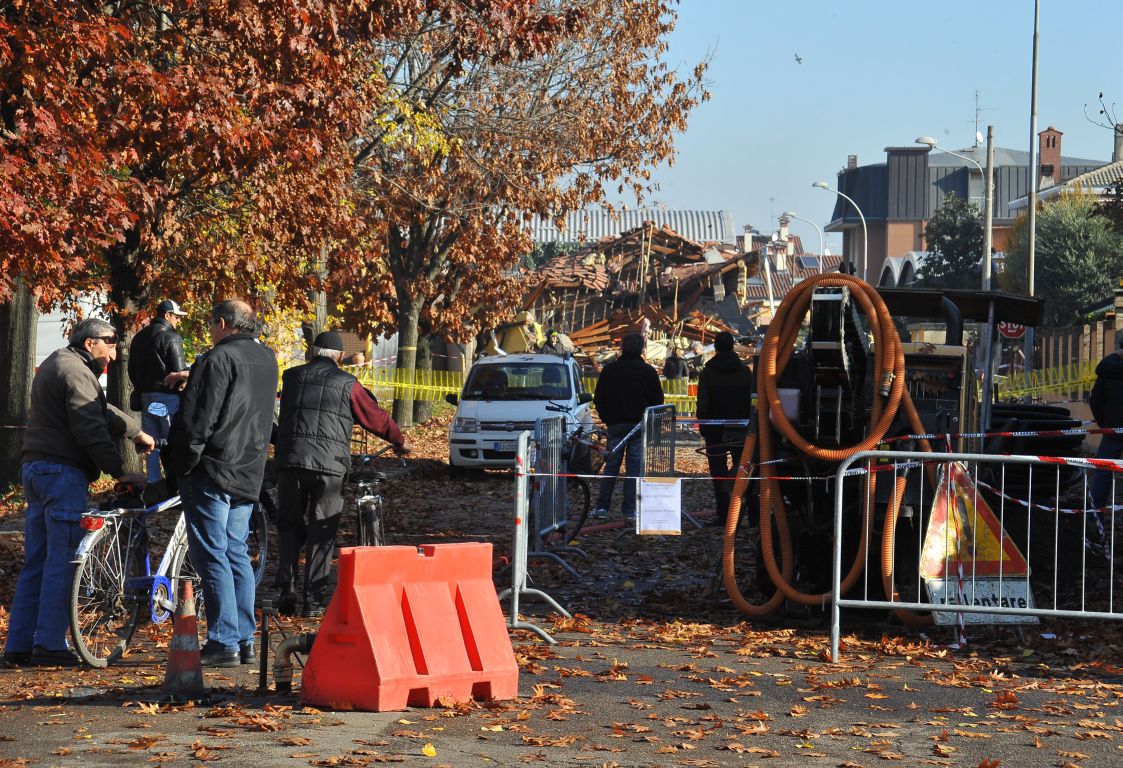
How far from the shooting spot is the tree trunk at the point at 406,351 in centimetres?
3309

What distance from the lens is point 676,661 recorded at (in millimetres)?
9430

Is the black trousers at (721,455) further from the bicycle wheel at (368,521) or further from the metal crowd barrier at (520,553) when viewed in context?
the bicycle wheel at (368,521)

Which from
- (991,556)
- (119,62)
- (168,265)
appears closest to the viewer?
(991,556)

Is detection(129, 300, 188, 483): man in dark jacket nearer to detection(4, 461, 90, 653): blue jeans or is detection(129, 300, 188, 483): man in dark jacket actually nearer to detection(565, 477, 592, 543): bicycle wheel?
detection(565, 477, 592, 543): bicycle wheel

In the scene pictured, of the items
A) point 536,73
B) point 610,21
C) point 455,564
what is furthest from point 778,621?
point 610,21

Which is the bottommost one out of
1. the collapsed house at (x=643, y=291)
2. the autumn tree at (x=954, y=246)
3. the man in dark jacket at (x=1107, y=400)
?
the man in dark jacket at (x=1107, y=400)

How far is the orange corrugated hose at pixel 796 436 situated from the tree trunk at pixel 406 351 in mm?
22071

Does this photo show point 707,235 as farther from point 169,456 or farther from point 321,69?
point 169,456

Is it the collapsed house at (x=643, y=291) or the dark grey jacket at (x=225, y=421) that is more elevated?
the collapsed house at (x=643, y=291)

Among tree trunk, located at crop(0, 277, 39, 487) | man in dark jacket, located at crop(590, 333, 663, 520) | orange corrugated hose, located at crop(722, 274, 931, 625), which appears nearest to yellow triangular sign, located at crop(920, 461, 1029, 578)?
orange corrugated hose, located at crop(722, 274, 931, 625)

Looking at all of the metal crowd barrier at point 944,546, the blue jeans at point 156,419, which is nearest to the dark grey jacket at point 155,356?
the blue jeans at point 156,419

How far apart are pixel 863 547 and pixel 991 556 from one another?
844 millimetres

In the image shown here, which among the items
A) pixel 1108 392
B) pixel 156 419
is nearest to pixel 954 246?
pixel 1108 392

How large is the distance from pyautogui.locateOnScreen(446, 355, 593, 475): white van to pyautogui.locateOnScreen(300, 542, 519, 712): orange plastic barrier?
1261 cm
